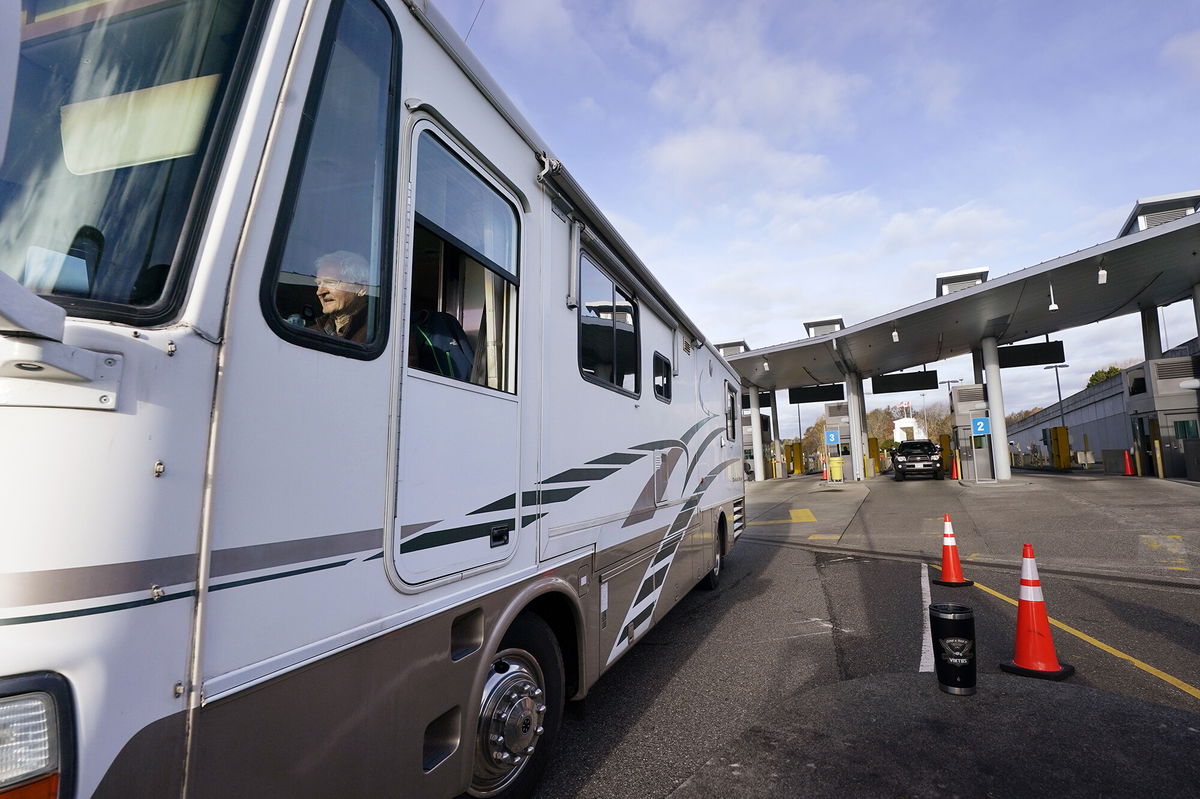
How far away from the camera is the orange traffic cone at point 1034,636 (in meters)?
4.40

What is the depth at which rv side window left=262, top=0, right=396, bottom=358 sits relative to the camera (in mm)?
1738

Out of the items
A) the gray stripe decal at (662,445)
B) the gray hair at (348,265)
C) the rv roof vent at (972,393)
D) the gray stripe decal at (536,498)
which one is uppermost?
the rv roof vent at (972,393)

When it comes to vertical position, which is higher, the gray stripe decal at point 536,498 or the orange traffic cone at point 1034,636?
the gray stripe decal at point 536,498

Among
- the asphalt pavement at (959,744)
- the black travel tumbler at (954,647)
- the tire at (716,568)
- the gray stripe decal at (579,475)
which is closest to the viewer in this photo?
the asphalt pavement at (959,744)

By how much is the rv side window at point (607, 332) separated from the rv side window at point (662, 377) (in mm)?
561

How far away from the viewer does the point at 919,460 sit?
2670 centimetres

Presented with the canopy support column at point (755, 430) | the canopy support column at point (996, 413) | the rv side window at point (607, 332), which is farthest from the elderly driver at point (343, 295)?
the canopy support column at point (755, 430)

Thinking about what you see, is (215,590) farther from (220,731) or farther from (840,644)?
(840,644)

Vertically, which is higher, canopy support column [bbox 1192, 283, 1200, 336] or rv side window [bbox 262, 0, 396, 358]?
canopy support column [bbox 1192, 283, 1200, 336]

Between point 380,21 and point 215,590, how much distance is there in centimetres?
177

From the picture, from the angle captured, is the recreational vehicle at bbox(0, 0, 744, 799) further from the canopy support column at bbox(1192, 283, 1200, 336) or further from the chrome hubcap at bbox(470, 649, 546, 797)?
the canopy support column at bbox(1192, 283, 1200, 336)

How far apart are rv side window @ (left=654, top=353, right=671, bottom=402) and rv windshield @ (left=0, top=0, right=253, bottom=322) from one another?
3.81 meters

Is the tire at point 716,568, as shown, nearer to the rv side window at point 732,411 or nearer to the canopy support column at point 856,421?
the rv side window at point 732,411

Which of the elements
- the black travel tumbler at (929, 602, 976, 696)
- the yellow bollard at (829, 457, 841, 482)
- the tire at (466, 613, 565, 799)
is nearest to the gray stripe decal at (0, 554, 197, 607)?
the tire at (466, 613, 565, 799)
